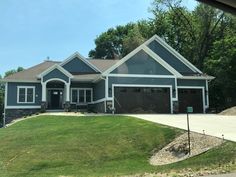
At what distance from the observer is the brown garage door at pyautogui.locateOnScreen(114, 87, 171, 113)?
1272 inches

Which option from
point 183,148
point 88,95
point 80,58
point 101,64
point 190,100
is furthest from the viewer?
point 101,64

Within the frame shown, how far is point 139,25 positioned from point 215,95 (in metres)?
19.9

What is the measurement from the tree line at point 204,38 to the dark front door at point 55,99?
15969mm

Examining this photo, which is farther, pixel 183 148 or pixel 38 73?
pixel 38 73

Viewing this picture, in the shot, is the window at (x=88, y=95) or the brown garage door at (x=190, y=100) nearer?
the brown garage door at (x=190, y=100)

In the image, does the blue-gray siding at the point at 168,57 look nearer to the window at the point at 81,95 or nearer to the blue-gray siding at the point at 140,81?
the blue-gray siding at the point at 140,81

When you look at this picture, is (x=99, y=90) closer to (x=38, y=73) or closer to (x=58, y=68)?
(x=58, y=68)

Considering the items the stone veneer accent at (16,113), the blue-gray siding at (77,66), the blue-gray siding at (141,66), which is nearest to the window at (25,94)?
the stone veneer accent at (16,113)

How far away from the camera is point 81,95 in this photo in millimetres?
36844

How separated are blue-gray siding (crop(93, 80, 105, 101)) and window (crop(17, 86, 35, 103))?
5686mm

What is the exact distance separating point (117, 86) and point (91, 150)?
15.9 m

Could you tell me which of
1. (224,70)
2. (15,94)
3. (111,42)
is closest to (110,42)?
(111,42)

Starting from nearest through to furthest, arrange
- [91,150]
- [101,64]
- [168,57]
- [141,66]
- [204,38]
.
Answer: [91,150], [141,66], [168,57], [101,64], [204,38]

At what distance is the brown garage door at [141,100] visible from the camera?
106ft
